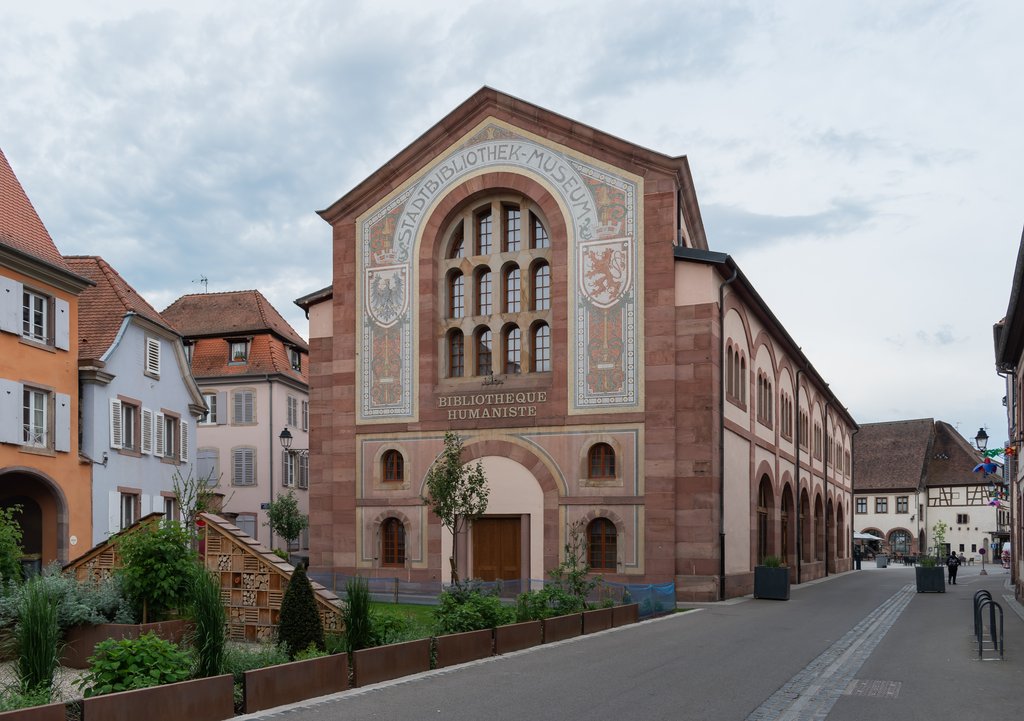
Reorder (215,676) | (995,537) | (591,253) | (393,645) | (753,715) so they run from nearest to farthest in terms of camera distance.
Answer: (215,676) → (753,715) → (393,645) → (591,253) → (995,537)

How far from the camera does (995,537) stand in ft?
336

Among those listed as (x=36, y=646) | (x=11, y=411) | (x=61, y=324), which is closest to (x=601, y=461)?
(x=61, y=324)

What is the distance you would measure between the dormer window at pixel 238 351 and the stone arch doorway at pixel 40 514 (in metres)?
22.6

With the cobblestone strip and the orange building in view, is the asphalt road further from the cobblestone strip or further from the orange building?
the orange building

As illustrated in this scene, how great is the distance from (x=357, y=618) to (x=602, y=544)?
18.5m

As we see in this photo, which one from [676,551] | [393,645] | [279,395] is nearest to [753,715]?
[393,645]

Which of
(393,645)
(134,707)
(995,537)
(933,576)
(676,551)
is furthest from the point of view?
(995,537)

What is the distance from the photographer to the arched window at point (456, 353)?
3559cm

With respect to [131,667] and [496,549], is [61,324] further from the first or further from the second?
[131,667]

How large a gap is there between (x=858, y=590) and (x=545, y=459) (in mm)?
16026

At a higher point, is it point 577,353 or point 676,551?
point 577,353

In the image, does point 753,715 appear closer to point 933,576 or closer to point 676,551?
point 676,551

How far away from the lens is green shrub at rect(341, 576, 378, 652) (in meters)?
14.6

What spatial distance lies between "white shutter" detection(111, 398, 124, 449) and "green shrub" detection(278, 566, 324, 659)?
20902mm
